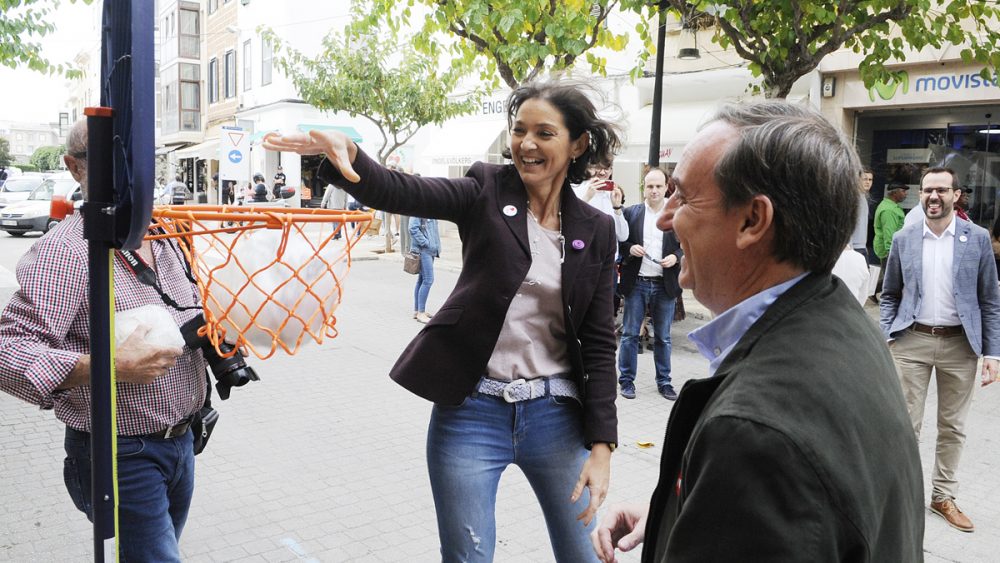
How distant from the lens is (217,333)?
211 cm

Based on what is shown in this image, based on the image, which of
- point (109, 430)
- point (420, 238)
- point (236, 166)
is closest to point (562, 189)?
point (109, 430)

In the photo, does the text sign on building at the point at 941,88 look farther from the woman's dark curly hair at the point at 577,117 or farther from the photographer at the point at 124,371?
the photographer at the point at 124,371

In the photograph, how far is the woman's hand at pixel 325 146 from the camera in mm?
2010

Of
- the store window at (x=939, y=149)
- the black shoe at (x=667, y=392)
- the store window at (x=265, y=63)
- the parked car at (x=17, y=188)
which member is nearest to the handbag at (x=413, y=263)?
the black shoe at (x=667, y=392)

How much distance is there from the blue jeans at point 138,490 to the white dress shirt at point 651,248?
5425 millimetres

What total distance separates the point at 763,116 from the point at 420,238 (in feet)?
30.1

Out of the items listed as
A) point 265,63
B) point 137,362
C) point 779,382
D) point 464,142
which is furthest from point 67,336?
point 265,63

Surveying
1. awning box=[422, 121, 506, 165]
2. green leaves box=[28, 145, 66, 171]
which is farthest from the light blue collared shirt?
green leaves box=[28, 145, 66, 171]

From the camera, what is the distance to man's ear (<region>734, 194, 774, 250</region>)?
1.27 metres

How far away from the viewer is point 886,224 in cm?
1055

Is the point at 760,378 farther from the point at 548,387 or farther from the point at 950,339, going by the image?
the point at 950,339

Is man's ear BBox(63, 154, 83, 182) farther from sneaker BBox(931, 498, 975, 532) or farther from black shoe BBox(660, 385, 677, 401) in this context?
black shoe BBox(660, 385, 677, 401)

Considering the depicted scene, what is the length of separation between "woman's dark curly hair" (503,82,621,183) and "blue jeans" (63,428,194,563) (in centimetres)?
145

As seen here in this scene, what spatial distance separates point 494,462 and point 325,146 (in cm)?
108
